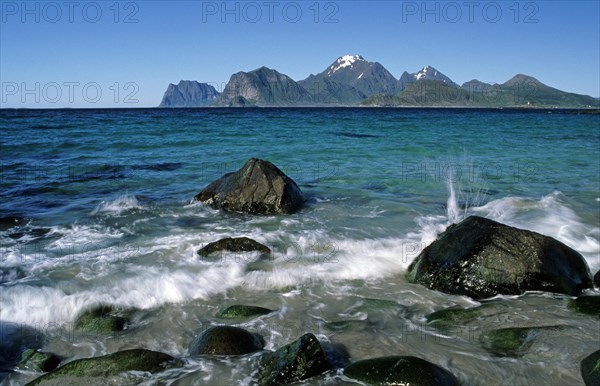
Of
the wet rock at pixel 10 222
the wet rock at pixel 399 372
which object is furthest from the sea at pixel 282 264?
the wet rock at pixel 399 372

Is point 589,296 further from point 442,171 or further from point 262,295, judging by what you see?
point 442,171

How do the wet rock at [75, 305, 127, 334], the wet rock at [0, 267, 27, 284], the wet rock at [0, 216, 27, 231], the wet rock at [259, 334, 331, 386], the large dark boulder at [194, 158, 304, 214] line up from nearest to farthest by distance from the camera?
1. the wet rock at [259, 334, 331, 386]
2. the wet rock at [75, 305, 127, 334]
3. the wet rock at [0, 267, 27, 284]
4. the wet rock at [0, 216, 27, 231]
5. the large dark boulder at [194, 158, 304, 214]

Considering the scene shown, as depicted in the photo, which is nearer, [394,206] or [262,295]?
[262,295]

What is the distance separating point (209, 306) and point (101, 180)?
11390 mm

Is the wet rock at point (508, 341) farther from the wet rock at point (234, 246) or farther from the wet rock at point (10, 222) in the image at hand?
the wet rock at point (10, 222)

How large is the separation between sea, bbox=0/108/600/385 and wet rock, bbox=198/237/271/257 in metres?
0.18

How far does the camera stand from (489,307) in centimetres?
698

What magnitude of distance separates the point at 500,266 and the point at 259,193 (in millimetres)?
6332

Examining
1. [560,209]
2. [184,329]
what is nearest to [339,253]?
[184,329]

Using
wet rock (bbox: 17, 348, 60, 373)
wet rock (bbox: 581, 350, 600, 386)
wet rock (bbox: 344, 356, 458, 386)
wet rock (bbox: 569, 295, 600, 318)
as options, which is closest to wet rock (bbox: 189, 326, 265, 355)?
wet rock (bbox: 344, 356, 458, 386)

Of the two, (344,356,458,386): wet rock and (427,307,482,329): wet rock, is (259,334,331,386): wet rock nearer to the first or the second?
(344,356,458,386): wet rock

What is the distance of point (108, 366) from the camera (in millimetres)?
5148

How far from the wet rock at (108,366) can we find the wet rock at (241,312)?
135 centimetres

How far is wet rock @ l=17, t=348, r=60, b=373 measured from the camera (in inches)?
213
